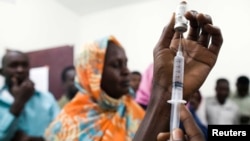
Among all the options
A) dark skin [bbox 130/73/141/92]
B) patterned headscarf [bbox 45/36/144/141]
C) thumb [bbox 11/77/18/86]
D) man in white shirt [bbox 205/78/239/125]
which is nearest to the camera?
patterned headscarf [bbox 45/36/144/141]

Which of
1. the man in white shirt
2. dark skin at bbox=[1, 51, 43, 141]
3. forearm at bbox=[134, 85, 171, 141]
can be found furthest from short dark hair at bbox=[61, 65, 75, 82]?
forearm at bbox=[134, 85, 171, 141]

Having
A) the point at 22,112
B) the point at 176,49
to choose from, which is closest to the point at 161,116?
the point at 176,49

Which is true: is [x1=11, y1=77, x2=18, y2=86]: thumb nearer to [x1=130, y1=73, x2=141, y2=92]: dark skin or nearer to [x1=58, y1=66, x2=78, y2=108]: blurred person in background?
[x1=58, y1=66, x2=78, y2=108]: blurred person in background

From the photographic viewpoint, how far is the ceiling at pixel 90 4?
2.39m

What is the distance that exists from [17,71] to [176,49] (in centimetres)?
128

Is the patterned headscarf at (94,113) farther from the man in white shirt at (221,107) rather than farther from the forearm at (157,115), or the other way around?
the man in white shirt at (221,107)

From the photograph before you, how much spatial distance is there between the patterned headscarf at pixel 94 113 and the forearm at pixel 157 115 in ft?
2.05

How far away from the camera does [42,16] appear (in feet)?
9.19

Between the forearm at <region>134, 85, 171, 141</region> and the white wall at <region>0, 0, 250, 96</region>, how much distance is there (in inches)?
42.9

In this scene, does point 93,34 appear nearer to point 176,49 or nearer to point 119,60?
point 119,60

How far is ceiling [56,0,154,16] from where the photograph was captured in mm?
→ 2390

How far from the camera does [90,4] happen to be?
7.95ft

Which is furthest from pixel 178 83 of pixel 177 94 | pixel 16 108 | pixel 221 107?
pixel 221 107

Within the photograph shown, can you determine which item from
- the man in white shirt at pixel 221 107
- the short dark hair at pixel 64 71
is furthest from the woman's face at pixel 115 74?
the short dark hair at pixel 64 71
